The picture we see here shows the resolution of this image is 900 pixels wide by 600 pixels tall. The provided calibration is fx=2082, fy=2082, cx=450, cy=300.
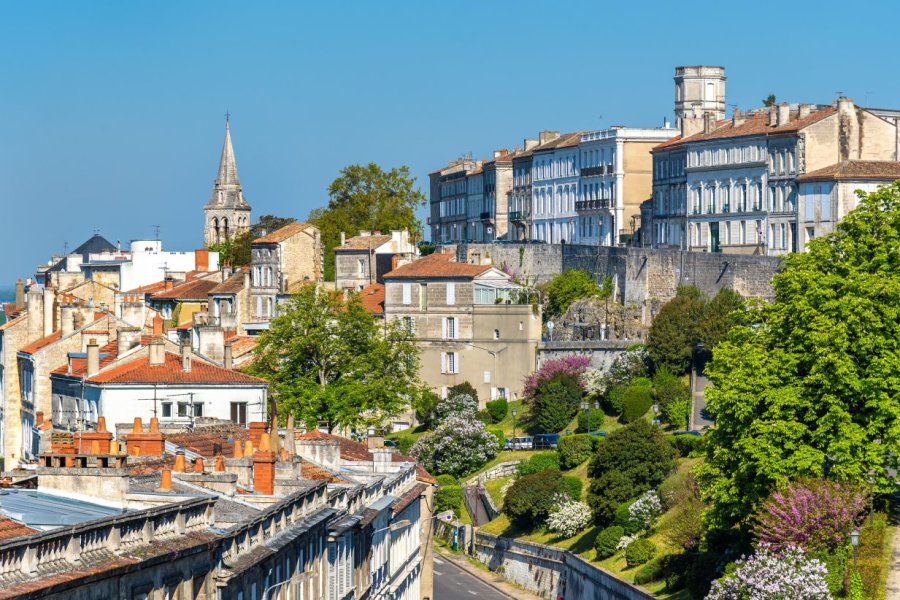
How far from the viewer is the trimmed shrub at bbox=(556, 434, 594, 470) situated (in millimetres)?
83562

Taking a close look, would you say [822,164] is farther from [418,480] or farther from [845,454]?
[845,454]

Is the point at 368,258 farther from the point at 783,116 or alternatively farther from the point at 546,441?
the point at 546,441

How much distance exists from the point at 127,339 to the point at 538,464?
2131cm

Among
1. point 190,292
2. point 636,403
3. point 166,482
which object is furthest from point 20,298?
point 166,482

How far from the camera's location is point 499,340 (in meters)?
113

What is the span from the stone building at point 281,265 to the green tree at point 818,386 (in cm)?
6928

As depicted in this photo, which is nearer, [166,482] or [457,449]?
[166,482]

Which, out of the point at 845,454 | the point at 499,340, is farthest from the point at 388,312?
the point at 845,454

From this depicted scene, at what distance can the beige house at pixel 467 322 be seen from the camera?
11225 centimetres

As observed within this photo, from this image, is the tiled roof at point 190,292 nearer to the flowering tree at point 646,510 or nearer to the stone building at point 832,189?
the stone building at point 832,189

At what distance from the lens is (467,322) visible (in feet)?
377

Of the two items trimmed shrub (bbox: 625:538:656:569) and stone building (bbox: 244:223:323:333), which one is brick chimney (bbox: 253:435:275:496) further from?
stone building (bbox: 244:223:323:333)

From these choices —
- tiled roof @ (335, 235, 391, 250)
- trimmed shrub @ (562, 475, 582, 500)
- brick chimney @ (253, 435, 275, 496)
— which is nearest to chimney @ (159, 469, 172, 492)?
brick chimney @ (253, 435, 275, 496)

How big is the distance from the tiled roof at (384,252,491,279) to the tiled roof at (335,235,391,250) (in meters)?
8.73
